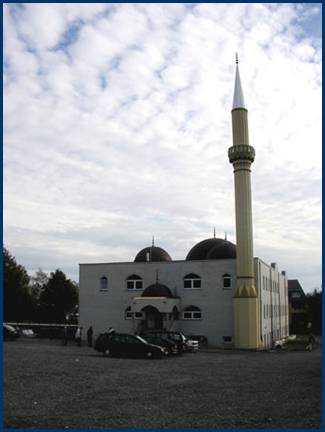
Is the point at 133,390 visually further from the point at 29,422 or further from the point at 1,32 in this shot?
the point at 1,32

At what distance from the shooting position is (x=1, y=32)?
795 centimetres

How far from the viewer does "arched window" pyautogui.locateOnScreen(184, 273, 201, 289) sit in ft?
131

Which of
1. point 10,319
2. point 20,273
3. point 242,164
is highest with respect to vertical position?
point 242,164

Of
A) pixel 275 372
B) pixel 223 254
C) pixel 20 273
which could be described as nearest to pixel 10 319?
pixel 20 273

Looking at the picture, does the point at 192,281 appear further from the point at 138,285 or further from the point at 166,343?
the point at 166,343

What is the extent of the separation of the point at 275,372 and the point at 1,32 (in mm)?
16926

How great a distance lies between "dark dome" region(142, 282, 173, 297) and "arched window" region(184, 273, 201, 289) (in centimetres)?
153

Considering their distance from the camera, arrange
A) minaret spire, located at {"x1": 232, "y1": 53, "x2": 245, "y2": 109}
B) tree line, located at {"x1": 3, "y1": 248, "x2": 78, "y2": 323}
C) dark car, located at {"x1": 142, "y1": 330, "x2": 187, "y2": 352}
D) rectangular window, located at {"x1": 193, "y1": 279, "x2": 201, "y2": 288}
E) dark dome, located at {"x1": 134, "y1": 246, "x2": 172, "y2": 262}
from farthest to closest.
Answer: tree line, located at {"x1": 3, "y1": 248, "x2": 78, "y2": 323}, dark dome, located at {"x1": 134, "y1": 246, "x2": 172, "y2": 262}, minaret spire, located at {"x1": 232, "y1": 53, "x2": 245, "y2": 109}, rectangular window, located at {"x1": 193, "y1": 279, "x2": 201, "y2": 288}, dark car, located at {"x1": 142, "y1": 330, "x2": 187, "y2": 352}

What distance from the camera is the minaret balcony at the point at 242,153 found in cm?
3925

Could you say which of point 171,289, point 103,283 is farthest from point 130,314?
point 171,289

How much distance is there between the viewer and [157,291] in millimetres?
38875

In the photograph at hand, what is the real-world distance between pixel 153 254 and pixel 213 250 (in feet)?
22.6

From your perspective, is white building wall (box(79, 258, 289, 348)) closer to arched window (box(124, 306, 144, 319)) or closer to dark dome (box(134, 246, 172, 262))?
arched window (box(124, 306, 144, 319))

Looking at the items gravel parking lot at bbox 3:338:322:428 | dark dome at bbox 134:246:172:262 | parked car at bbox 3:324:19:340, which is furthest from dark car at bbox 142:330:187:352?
dark dome at bbox 134:246:172:262
